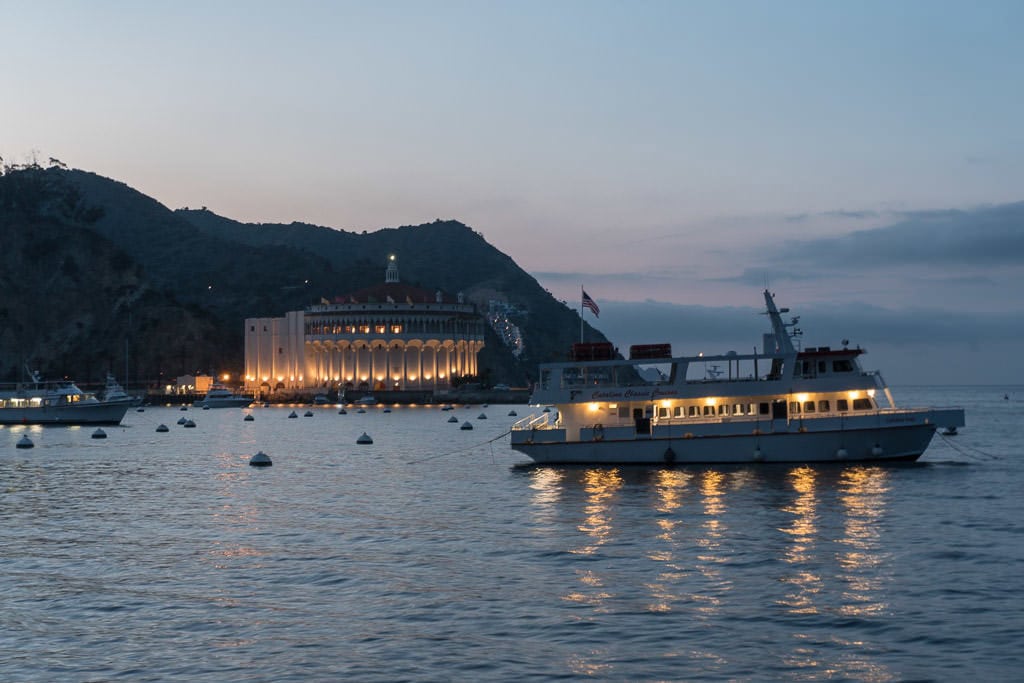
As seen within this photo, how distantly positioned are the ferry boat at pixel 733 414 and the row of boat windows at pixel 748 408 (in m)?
0.06

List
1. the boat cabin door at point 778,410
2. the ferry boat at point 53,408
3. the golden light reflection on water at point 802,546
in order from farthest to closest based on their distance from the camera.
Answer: the ferry boat at point 53,408 → the boat cabin door at point 778,410 → the golden light reflection on water at point 802,546

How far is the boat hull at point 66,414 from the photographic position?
132000mm

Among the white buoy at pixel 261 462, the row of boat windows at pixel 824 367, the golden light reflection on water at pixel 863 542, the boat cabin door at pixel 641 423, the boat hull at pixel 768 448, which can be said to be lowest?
the golden light reflection on water at pixel 863 542

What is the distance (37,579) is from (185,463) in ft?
161

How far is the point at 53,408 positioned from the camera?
13162 cm

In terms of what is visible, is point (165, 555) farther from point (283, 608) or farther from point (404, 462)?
point (404, 462)

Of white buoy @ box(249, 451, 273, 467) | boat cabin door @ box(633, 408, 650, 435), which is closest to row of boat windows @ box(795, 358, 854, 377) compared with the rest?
boat cabin door @ box(633, 408, 650, 435)

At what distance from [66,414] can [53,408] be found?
1.72m

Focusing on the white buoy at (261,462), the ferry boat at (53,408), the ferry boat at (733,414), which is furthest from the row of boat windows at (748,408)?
the ferry boat at (53,408)

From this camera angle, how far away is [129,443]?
104 m

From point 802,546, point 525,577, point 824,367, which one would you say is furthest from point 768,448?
point 525,577

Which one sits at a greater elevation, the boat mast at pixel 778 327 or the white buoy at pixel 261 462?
the boat mast at pixel 778 327

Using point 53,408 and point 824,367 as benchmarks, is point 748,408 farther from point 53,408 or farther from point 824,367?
point 53,408

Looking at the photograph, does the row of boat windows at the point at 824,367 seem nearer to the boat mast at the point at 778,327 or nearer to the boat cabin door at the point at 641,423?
the boat mast at the point at 778,327
